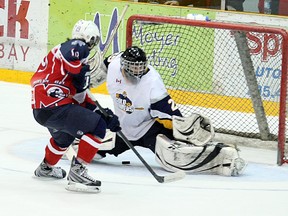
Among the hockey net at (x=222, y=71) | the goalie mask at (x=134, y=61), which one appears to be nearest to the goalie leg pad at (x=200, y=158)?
the goalie mask at (x=134, y=61)

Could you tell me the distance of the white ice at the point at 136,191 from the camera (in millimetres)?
4363

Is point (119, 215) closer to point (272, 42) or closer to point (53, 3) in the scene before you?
point (272, 42)

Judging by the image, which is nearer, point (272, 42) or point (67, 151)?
point (67, 151)

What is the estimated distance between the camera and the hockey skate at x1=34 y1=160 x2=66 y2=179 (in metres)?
5.00

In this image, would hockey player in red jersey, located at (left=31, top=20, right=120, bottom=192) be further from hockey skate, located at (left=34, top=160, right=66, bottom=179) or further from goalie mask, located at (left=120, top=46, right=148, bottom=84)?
goalie mask, located at (left=120, top=46, right=148, bottom=84)

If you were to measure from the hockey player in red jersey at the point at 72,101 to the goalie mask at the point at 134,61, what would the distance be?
20.4 inches

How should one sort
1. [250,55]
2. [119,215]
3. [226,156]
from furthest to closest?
[250,55], [226,156], [119,215]

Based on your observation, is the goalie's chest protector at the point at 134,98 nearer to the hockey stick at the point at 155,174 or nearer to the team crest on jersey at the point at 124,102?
the team crest on jersey at the point at 124,102

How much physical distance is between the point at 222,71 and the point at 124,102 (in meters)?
1.94

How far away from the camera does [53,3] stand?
8.73 meters

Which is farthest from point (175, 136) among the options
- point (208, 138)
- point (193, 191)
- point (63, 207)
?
point (63, 207)

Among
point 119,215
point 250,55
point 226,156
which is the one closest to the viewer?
point 119,215

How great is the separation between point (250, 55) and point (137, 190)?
237 cm

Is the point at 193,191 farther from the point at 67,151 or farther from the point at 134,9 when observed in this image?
the point at 134,9
